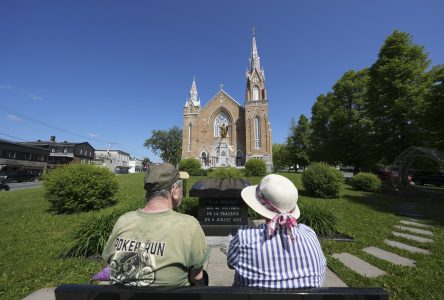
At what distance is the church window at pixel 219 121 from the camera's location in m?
42.8

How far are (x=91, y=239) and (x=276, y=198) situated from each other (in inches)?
191

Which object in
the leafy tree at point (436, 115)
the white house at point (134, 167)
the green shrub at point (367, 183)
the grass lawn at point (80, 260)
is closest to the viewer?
the grass lawn at point (80, 260)

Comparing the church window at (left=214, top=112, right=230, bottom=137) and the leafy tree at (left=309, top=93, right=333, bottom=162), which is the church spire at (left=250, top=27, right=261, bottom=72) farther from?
the leafy tree at (left=309, top=93, right=333, bottom=162)

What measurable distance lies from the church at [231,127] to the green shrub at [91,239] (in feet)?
104

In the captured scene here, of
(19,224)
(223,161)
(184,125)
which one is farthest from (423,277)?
(184,125)

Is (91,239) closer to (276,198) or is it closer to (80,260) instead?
(80,260)

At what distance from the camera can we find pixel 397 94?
1716 cm

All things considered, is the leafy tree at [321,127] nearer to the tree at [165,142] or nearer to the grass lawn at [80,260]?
the grass lawn at [80,260]

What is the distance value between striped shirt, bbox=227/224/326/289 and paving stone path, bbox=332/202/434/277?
3.10 m

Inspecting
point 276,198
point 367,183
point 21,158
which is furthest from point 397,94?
point 21,158

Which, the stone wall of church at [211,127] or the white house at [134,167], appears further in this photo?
the white house at [134,167]

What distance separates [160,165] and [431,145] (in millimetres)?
21163

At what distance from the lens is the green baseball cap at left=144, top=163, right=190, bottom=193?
190 centimetres

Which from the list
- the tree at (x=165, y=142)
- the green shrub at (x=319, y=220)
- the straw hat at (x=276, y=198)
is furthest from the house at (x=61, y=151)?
the straw hat at (x=276, y=198)
